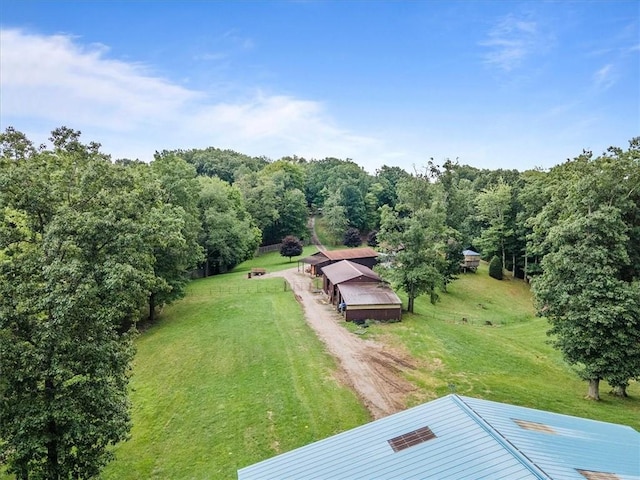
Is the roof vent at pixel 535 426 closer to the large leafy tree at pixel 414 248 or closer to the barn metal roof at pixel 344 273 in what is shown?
the large leafy tree at pixel 414 248

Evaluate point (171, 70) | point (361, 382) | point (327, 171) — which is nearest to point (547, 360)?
point (361, 382)

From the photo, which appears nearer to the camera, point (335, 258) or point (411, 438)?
point (411, 438)

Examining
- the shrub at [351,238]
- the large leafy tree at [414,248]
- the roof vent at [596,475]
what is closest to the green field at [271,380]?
the large leafy tree at [414,248]

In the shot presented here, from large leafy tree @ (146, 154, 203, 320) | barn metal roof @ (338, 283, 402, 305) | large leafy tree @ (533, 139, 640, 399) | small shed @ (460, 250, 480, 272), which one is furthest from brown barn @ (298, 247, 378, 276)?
large leafy tree @ (533, 139, 640, 399)

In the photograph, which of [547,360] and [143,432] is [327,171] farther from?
[143,432]

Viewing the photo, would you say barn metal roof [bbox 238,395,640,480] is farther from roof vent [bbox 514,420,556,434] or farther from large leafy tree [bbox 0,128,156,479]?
large leafy tree [bbox 0,128,156,479]

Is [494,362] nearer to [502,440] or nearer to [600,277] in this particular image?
[600,277]

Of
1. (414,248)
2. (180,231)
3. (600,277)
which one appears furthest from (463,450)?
(414,248)
